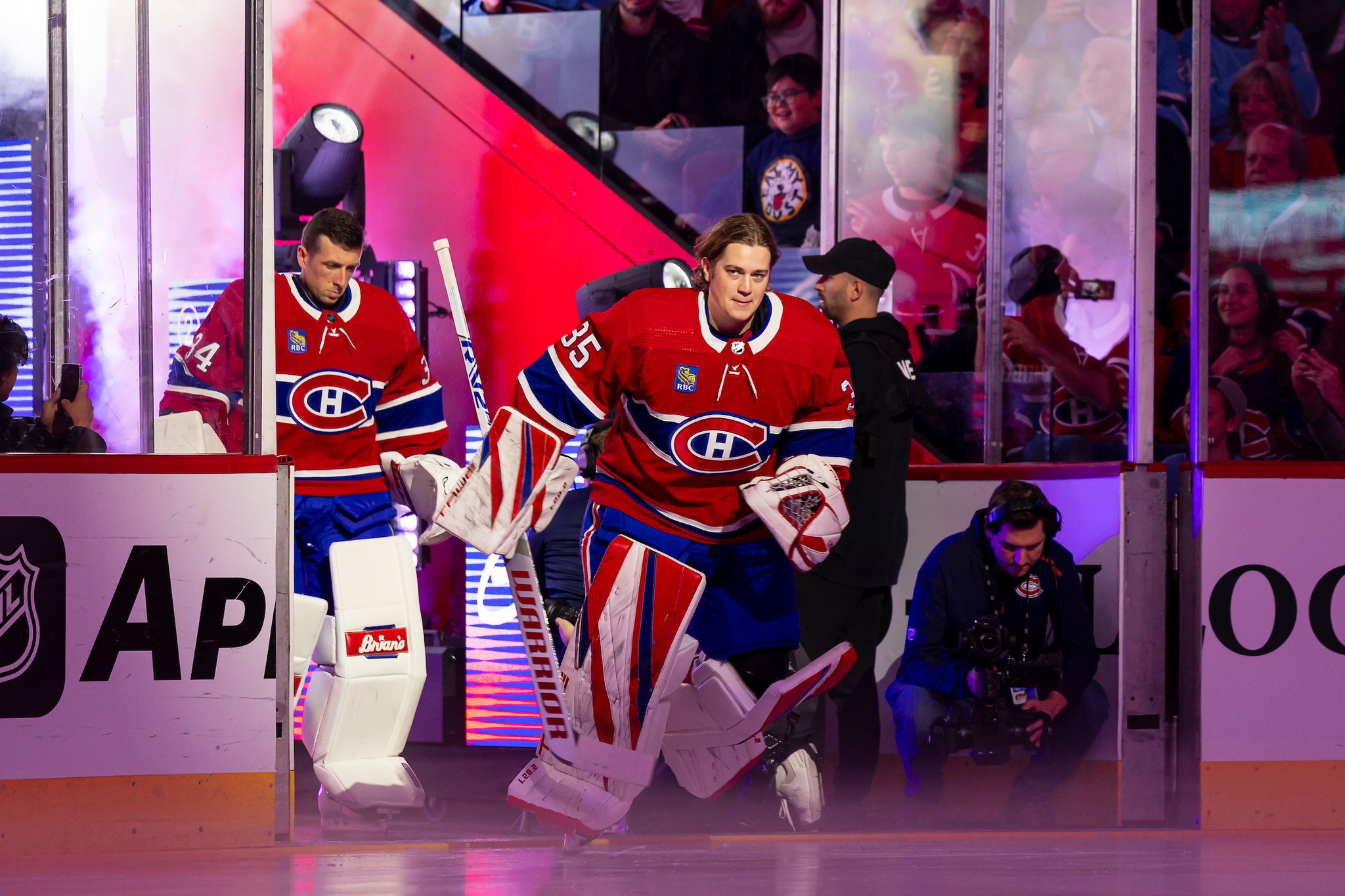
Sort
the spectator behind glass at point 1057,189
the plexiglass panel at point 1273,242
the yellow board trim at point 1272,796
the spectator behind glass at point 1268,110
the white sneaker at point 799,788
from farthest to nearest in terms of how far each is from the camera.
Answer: the spectator behind glass at point 1268,110
the spectator behind glass at point 1057,189
the plexiglass panel at point 1273,242
the white sneaker at point 799,788
the yellow board trim at point 1272,796

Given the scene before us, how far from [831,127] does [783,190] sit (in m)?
1.00

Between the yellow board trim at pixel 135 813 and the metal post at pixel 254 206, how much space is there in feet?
2.43

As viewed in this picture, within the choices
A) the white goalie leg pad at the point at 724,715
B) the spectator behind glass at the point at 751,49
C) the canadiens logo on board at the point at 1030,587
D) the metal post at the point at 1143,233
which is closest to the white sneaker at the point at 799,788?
the white goalie leg pad at the point at 724,715

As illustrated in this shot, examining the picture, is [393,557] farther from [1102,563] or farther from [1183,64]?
[1183,64]

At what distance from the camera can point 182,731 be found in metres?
2.85

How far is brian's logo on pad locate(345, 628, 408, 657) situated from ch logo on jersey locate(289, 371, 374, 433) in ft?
1.84

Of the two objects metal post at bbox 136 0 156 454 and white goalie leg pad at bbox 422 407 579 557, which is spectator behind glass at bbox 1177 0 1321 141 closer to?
white goalie leg pad at bbox 422 407 579 557

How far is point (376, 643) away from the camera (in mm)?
3404

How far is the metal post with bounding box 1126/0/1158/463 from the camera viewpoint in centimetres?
326

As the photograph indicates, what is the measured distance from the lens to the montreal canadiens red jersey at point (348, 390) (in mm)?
Result: 3512

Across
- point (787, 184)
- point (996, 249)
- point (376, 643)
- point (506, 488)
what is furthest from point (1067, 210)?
point (376, 643)

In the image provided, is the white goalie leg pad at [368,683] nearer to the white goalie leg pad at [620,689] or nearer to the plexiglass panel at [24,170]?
the white goalie leg pad at [620,689]

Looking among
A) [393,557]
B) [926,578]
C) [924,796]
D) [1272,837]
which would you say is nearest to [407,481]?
[393,557]

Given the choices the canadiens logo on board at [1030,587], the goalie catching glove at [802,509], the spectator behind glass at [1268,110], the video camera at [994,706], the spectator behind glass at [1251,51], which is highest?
the spectator behind glass at [1251,51]
